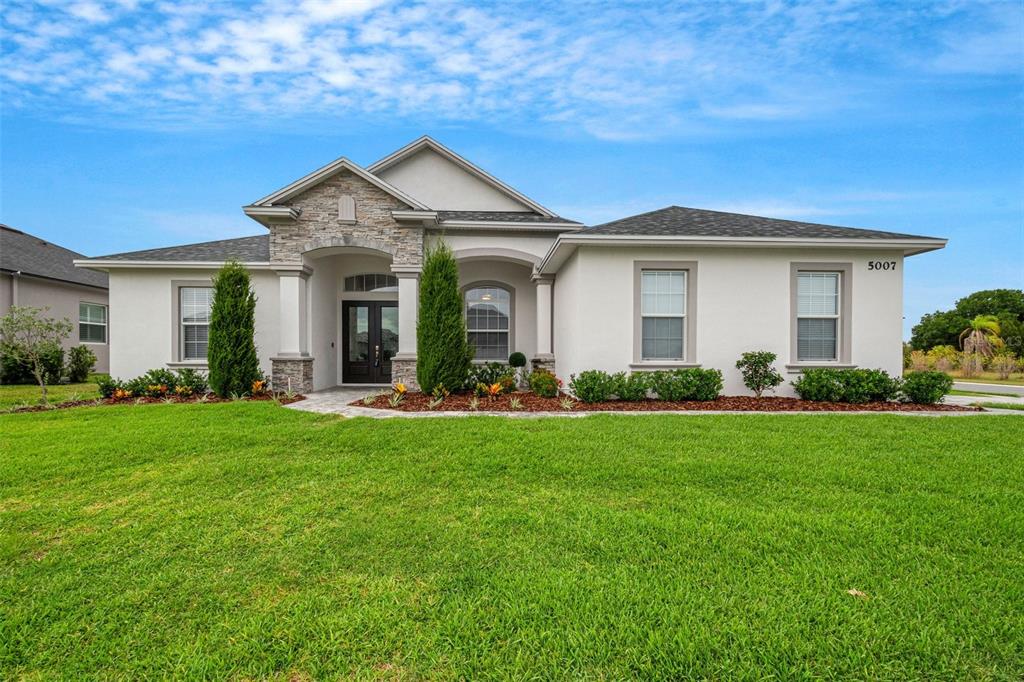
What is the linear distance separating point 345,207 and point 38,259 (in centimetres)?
1523

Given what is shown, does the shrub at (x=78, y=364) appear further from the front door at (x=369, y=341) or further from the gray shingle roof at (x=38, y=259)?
the front door at (x=369, y=341)

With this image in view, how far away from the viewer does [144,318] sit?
11625mm

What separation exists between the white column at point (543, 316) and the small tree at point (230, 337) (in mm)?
6785

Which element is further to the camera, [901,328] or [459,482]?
[901,328]

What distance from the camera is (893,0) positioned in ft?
28.9

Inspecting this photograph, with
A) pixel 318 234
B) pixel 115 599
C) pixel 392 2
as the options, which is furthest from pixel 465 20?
pixel 115 599

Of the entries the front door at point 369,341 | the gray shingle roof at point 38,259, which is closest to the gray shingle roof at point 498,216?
the front door at point 369,341

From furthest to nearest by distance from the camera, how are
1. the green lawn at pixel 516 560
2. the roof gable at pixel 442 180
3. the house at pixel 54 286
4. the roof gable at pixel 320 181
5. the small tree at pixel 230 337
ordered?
the house at pixel 54 286
the roof gable at pixel 442 180
the roof gable at pixel 320 181
the small tree at pixel 230 337
the green lawn at pixel 516 560

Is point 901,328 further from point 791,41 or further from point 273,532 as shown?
point 273,532

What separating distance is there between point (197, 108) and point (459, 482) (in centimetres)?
1380

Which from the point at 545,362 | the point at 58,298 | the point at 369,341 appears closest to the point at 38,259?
the point at 58,298

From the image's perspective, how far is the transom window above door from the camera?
13.3 metres

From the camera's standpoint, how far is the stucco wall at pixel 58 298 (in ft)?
50.0

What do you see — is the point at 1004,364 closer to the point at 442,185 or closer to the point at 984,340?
the point at 984,340
